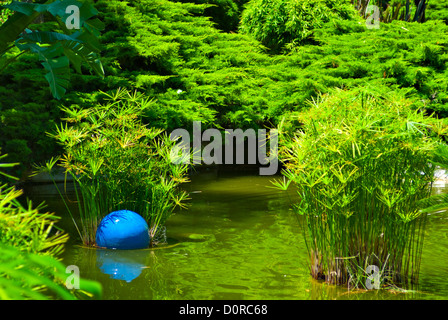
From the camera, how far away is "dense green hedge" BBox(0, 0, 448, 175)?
13688 mm

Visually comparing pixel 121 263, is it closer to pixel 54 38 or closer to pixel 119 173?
pixel 119 173

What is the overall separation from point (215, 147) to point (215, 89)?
161cm

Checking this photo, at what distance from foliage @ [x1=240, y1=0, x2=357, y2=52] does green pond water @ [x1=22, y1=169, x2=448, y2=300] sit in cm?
922

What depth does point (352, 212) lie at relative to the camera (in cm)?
468

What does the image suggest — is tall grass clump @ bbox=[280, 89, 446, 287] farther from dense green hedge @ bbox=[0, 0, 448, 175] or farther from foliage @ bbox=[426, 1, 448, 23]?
foliage @ bbox=[426, 1, 448, 23]

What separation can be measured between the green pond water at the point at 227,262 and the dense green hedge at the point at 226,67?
5013 mm

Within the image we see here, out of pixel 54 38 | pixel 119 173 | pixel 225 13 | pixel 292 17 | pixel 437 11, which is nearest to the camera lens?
pixel 119 173

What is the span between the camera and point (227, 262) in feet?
19.8

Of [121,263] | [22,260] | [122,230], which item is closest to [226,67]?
[122,230]

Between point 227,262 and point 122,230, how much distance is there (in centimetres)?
131

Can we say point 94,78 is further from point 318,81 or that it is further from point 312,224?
point 312,224

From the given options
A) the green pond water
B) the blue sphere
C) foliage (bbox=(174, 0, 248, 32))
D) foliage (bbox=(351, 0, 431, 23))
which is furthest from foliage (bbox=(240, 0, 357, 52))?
the blue sphere

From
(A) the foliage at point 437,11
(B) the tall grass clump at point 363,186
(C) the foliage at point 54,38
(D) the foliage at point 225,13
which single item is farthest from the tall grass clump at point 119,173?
(A) the foliage at point 437,11
